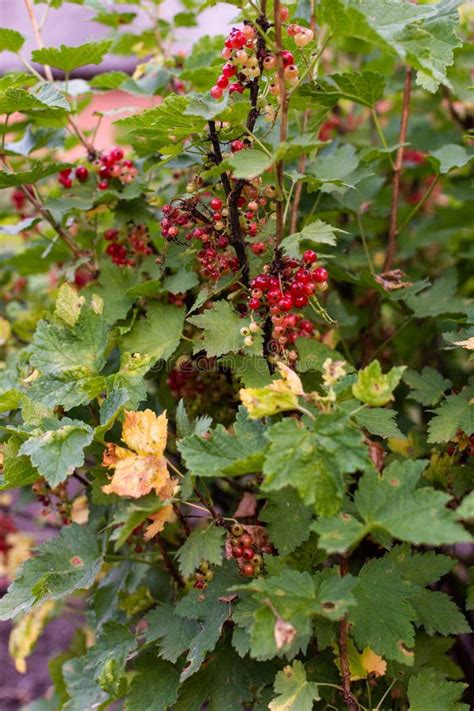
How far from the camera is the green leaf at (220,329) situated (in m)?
1.08

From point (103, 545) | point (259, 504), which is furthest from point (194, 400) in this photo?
point (103, 545)

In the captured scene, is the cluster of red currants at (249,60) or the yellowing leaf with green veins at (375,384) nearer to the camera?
the yellowing leaf with green veins at (375,384)

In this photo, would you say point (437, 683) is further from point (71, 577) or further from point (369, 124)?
point (369, 124)

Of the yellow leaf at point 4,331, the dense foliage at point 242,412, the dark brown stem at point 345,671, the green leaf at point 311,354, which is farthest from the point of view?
the yellow leaf at point 4,331

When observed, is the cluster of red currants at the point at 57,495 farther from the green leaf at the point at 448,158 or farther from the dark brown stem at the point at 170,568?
the green leaf at the point at 448,158

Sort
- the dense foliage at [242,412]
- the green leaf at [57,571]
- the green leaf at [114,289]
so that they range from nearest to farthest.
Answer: the dense foliage at [242,412] → the green leaf at [57,571] → the green leaf at [114,289]

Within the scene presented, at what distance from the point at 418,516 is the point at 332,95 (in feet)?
2.50

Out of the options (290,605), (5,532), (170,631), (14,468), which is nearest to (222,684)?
(170,631)

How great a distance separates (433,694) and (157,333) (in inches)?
28.1

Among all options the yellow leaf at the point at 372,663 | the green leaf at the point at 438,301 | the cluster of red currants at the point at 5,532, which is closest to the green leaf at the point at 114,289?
the green leaf at the point at 438,301

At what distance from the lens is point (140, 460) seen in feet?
3.22

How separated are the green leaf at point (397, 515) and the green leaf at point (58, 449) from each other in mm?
363

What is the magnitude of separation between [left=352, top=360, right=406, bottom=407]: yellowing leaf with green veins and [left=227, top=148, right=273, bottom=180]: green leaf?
0.28 m

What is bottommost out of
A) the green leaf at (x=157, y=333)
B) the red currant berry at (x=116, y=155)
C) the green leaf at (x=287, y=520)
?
the green leaf at (x=287, y=520)
